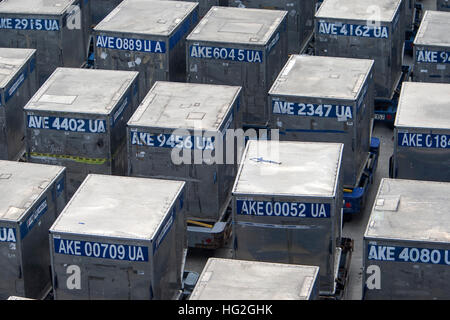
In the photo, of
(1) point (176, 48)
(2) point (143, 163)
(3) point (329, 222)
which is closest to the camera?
(3) point (329, 222)

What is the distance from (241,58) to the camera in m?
23.5

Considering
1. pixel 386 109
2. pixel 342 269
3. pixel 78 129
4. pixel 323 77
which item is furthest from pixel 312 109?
pixel 386 109

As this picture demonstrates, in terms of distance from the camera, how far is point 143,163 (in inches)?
806

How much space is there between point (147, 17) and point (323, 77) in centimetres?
488

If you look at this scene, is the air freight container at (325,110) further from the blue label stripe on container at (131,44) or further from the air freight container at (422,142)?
the blue label stripe on container at (131,44)

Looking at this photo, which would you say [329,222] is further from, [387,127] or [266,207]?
[387,127]

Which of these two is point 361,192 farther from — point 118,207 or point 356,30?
point 118,207

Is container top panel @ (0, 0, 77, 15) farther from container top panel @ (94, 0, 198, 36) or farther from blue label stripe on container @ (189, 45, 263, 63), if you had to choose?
blue label stripe on container @ (189, 45, 263, 63)

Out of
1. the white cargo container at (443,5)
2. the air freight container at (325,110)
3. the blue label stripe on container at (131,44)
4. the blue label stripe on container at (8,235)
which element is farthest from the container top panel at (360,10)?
the blue label stripe on container at (8,235)

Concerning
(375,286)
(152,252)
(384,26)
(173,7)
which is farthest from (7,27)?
(375,286)

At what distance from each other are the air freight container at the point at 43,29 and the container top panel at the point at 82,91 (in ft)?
9.20

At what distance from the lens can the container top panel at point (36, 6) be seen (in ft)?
82.7

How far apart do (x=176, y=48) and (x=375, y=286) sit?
29.5ft

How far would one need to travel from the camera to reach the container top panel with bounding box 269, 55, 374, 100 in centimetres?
2128
